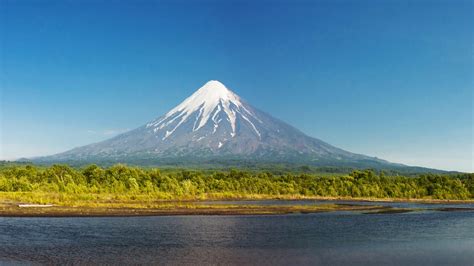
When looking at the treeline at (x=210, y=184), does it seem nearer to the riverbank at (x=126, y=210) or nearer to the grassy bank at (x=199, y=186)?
the grassy bank at (x=199, y=186)

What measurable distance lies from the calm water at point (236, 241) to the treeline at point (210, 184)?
908 inches

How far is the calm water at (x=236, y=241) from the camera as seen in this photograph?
17906 millimetres

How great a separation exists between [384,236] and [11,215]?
72.2 feet

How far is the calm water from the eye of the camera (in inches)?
705

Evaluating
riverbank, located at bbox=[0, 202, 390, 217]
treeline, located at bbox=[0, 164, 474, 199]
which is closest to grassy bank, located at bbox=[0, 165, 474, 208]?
treeline, located at bbox=[0, 164, 474, 199]

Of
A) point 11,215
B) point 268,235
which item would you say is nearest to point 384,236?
point 268,235

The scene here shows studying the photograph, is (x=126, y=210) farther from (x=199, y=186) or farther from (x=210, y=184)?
(x=210, y=184)

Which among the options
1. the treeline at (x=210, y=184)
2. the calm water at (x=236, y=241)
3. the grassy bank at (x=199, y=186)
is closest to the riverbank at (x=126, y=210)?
the calm water at (x=236, y=241)

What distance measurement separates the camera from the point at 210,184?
63.8 meters

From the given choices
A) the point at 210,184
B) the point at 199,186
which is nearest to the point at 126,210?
the point at 199,186

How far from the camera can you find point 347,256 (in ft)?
61.6

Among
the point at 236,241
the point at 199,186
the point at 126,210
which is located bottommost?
the point at 236,241

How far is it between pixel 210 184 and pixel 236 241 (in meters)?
41.6

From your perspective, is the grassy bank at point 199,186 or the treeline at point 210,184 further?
the treeline at point 210,184
